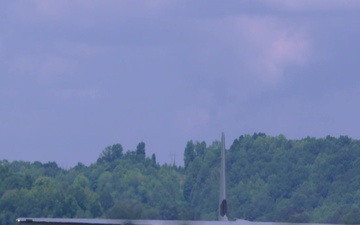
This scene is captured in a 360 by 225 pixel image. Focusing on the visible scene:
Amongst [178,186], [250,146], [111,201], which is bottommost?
[111,201]

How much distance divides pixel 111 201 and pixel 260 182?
2340 inches

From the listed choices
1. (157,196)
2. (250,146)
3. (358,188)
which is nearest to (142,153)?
(250,146)

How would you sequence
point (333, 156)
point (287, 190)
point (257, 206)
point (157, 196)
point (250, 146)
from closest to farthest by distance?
point (157, 196), point (257, 206), point (287, 190), point (333, 156), point (250, 146)

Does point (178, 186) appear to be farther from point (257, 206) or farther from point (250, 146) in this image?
point (250, 146)

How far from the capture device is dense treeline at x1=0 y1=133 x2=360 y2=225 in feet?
313

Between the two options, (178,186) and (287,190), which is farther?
(287,190)

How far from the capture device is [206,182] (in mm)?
144875

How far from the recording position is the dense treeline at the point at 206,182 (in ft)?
313

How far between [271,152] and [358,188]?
24797mm

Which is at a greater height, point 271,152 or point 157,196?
point 271,152

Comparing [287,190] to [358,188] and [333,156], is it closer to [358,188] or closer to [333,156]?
[358,188]

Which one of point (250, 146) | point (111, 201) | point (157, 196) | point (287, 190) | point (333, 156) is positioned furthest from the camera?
point (250, 146)

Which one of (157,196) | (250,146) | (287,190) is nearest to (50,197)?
(157,196)

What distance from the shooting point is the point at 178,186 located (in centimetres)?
13412
